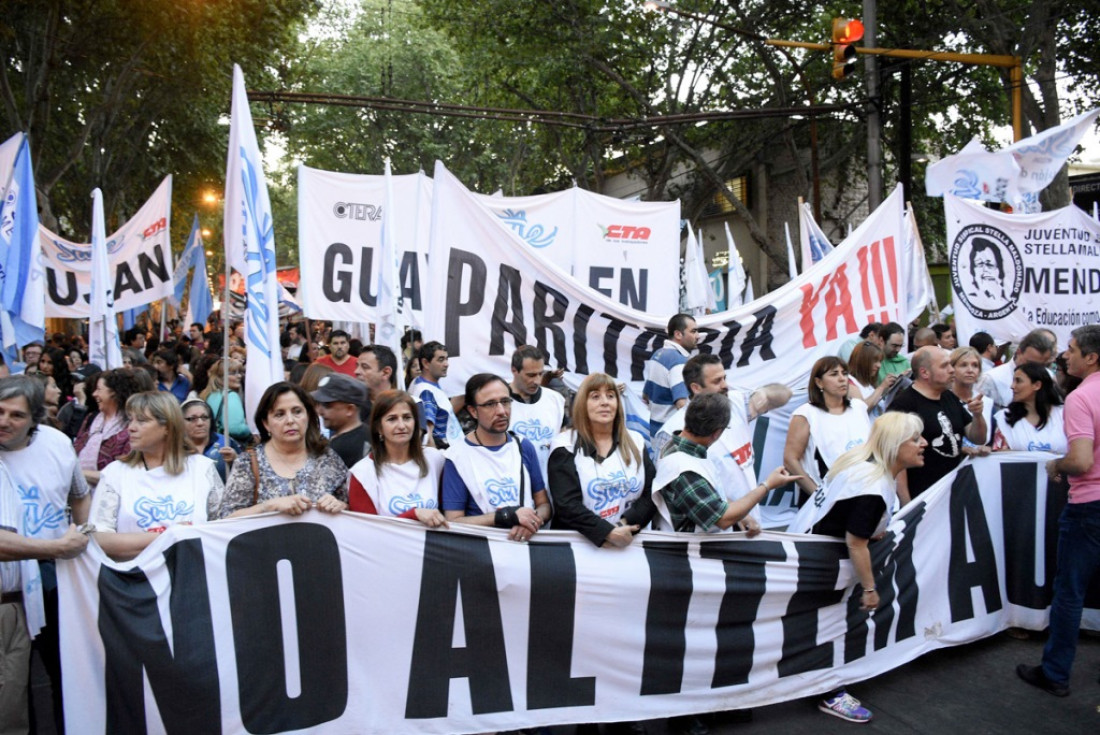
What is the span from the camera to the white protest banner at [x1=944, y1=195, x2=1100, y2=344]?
7.73m

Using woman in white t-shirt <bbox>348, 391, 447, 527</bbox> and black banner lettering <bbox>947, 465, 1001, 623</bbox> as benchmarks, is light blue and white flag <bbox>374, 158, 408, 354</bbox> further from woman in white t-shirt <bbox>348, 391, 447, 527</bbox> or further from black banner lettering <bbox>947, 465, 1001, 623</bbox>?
black banner lettering <bbox>947, 465, 1001, 623</bbox>

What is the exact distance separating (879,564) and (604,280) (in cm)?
524

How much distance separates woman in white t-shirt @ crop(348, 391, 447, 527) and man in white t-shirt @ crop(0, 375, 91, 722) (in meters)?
1.20

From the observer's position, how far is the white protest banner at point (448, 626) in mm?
3752

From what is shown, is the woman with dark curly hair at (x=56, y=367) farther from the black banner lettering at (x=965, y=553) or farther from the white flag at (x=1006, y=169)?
the white flag at (x=1006, y=169)

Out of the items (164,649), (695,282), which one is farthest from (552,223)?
(164,649)

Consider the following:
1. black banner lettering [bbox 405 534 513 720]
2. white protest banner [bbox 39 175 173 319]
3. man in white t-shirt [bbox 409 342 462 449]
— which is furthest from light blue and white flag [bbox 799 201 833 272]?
black banner lettering [bbox 405 534 513 720]

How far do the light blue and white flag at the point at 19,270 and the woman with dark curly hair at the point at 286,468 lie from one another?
3325mm

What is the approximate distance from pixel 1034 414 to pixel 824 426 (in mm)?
1438

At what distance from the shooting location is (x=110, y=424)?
18.5ft

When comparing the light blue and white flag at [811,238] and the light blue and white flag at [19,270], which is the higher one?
the light blue and white flag at [811,238]

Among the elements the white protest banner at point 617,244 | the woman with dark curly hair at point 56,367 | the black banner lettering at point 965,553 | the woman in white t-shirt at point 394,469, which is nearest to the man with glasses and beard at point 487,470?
the woman in white t-shirt at point 394,469

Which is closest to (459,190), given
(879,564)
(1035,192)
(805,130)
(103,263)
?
(879,564)

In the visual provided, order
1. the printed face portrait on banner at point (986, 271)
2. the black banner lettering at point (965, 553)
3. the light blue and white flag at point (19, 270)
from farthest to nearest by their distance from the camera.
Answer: the printed face portrait on banner at point (986, 271)
the light blue and white flag at point (19, 270)
the black banner lettering at point (965, 553)
